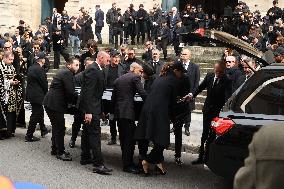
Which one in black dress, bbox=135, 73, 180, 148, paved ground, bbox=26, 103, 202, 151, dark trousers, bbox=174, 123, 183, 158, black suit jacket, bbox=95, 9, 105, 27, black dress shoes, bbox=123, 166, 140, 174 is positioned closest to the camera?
black dress, bbox=135, 73, 180, 148

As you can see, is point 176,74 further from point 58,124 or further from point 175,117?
point 58,124

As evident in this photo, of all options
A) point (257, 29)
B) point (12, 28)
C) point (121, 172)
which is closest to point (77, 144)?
point (121, 172)

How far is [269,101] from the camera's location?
595 centimetres

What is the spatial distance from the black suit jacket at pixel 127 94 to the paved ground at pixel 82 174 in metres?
0.88

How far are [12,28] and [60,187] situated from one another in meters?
20.3

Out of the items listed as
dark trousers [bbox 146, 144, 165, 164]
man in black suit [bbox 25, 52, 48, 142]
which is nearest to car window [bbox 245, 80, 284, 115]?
dark trousers [bbox 146, 144, 165, 164]

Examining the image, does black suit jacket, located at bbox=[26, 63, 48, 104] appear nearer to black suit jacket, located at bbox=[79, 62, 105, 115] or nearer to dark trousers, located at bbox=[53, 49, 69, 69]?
black suit jacket, located at bbox=[79, 62, 105, 115]

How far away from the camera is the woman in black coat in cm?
743

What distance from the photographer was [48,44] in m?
21.1

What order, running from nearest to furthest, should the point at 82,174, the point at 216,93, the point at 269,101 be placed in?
the point at 269,101 → the point at 82,174 → the point at 216,93

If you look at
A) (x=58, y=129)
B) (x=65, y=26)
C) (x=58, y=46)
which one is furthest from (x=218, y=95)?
(x=65, y=26)

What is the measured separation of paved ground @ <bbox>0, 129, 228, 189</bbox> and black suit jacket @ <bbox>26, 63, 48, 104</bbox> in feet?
4.02

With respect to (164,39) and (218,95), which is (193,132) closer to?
(218,95)

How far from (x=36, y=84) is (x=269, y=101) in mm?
5555
